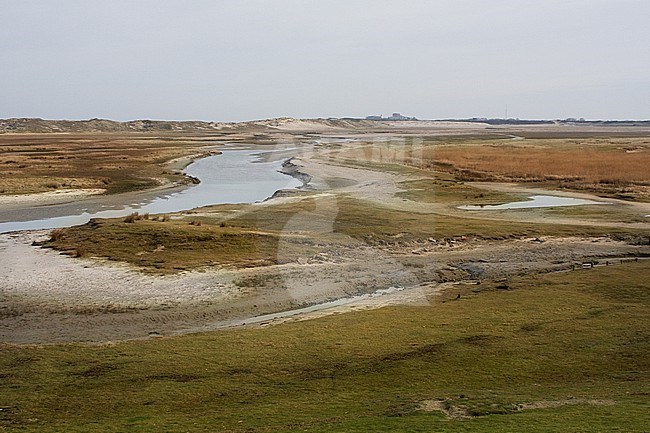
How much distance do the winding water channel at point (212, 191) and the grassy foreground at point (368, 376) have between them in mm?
23696

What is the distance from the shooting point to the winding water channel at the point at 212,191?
39.0m

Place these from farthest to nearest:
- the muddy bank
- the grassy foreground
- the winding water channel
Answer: the winding water channel → the muddy bank → the grassy foreground

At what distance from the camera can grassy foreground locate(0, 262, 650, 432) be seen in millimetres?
11422

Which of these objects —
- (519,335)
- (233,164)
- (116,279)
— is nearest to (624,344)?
(519,335)

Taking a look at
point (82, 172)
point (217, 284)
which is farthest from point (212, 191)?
point (217, 284)

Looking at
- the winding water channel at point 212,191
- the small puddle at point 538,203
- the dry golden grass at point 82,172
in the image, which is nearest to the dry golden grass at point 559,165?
the small puddle at point 538,203

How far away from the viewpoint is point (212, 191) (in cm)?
5444

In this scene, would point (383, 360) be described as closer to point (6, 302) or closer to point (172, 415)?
point (172, 415)

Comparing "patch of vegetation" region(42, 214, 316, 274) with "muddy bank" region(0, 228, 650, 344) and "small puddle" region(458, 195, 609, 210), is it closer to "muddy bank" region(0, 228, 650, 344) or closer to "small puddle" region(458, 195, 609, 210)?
"muddy bank" region(0, 228, 650, 344)

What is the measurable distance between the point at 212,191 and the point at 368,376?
4175cm

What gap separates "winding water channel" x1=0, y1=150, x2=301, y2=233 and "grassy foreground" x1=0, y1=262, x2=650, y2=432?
23.7 meters

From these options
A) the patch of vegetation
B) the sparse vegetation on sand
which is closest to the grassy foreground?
the patch of vegetation

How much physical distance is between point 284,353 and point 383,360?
94.2 inches

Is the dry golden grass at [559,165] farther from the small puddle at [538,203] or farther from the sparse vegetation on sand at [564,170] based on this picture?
the small puddle at [538,203]
